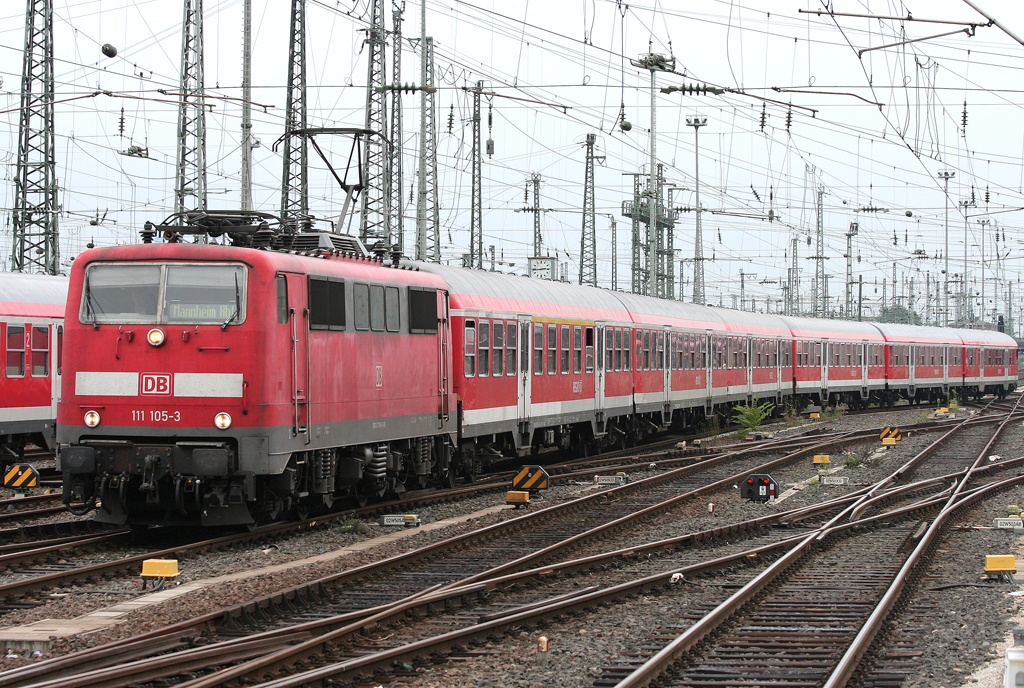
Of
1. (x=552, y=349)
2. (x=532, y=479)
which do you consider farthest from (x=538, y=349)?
(x=532, y=479)

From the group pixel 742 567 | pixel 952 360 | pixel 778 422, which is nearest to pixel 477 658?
pixel 742 567

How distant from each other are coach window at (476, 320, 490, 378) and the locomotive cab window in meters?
7.46

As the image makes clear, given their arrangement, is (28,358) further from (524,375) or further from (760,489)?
(760,489)

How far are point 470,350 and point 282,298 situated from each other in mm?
6714

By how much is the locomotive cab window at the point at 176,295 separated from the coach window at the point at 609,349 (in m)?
14.8

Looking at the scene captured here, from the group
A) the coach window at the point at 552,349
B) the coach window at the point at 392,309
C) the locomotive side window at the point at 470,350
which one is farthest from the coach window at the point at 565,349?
the coach window at the point at 392,309

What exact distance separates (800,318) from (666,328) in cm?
1814

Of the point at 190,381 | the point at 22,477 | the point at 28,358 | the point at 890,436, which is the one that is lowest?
the point at 890,436

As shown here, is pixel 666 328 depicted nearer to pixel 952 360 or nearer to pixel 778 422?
pixel 778 422

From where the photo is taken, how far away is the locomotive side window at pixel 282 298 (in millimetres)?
13680

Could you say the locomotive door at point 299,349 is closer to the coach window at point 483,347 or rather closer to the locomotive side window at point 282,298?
the locomotive side window at point 282,298

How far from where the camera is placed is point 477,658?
8.97 metres

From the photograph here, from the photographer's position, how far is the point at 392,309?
1666 centimetres

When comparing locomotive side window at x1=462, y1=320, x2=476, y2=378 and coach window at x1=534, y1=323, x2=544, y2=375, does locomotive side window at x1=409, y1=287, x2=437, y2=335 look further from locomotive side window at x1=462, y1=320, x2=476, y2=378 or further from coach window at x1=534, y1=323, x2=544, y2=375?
coach window at x1=534, y1=323, x2=544, y2=375
